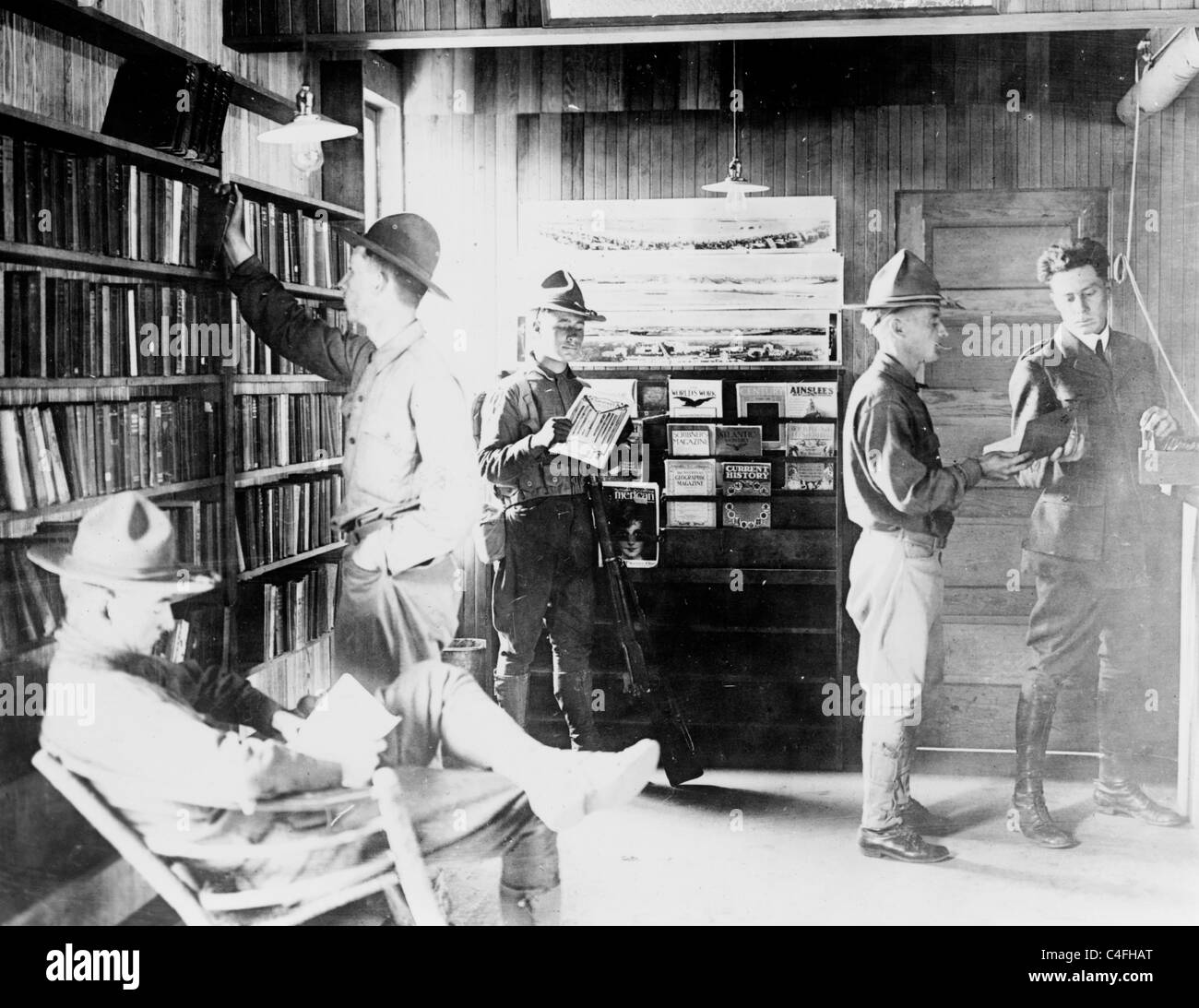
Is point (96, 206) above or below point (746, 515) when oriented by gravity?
above

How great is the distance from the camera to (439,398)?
3572 mm

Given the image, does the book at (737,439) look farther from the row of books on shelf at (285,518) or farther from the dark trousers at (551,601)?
the row of books on shelf at (285,518)

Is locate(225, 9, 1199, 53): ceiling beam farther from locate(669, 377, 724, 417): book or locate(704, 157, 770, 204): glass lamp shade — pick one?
locate(669, 377, 724, 417): book

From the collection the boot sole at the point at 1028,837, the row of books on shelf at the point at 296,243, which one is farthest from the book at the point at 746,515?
the row of books on shelf at the point at 296,243

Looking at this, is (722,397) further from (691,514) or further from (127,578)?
(127,578)

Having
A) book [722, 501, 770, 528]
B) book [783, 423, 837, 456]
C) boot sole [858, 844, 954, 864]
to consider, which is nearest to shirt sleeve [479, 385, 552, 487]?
book [722, 501, 770, 528]

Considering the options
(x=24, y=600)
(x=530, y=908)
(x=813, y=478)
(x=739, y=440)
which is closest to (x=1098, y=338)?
(x=813, y=478)

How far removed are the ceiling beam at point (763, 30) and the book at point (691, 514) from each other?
1381 mm

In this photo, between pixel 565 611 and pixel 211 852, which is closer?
pixel 211 852

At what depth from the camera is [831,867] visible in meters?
3.50

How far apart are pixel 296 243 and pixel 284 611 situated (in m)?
1.11

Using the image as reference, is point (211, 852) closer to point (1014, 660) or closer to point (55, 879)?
point (55, 879)

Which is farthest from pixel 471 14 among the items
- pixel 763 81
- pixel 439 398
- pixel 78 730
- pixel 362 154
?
pixel 78 730

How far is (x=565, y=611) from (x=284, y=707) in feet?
2.91
